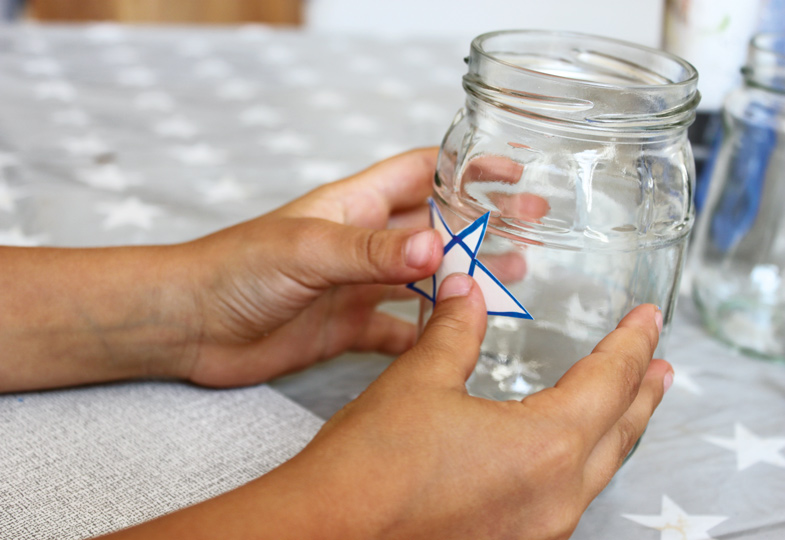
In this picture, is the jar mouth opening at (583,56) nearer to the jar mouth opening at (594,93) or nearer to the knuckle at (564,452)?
the jar mouth opening at (594,93)

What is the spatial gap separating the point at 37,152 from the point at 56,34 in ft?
1.32

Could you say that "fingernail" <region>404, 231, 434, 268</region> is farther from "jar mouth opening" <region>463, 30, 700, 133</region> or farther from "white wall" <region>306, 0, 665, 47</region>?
"white wall" <region>306, 0, 665, 47</region>

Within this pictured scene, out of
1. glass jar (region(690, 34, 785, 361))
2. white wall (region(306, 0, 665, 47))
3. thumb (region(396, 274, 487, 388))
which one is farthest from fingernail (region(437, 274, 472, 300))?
white wall (region(306, 0, 665, 47))

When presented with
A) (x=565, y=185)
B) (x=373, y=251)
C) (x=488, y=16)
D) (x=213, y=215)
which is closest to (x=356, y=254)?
(x=373, y=251)

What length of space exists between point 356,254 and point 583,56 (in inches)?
8.0

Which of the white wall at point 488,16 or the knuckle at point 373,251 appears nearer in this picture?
the knuckle at point 373,251

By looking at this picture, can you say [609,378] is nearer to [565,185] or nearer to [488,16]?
[565,185]

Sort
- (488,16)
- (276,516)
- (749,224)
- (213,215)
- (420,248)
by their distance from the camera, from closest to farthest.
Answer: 1. (276,516)
2. (420,248)
3. (749,224)
4. (213,215)
5. (488,16)

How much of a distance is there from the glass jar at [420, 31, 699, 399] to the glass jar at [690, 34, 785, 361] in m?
0.15

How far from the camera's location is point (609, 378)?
1.07 ft

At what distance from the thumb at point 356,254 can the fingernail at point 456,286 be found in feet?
0.07

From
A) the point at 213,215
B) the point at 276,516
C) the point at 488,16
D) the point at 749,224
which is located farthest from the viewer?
the point at 488,16

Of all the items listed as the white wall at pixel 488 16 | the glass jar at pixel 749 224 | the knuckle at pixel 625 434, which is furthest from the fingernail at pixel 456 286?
the white wall at pixel 488 16

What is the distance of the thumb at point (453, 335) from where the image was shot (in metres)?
0.33
